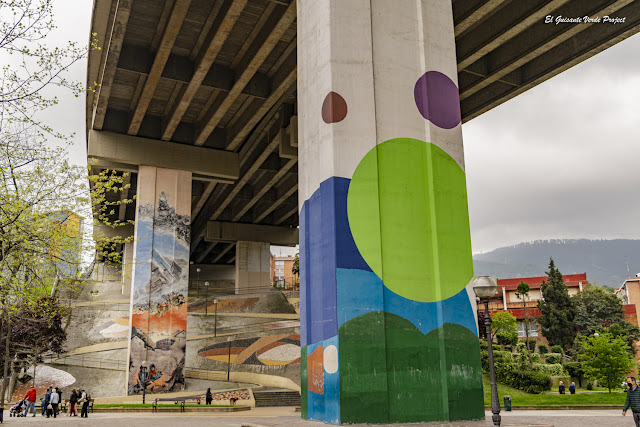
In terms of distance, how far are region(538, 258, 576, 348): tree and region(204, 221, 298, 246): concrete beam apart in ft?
89.0

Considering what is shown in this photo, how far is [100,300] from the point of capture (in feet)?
155

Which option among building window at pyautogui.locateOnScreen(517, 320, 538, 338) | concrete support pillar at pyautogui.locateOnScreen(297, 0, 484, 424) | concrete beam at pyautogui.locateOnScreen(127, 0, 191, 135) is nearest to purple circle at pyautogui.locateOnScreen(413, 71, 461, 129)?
concrete support pillar at pyautogui.locateOnScreen(297, 0, 484, 424)

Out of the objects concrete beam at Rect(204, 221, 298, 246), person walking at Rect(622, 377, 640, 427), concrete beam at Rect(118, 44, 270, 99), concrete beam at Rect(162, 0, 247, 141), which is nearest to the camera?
person walking at Rect(622, 377, 640, 427)

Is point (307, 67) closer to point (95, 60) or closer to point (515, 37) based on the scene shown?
point (515, 37)

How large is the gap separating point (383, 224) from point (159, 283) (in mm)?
19266

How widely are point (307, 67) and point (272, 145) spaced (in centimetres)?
1889

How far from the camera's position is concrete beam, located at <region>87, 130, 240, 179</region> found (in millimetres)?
26641

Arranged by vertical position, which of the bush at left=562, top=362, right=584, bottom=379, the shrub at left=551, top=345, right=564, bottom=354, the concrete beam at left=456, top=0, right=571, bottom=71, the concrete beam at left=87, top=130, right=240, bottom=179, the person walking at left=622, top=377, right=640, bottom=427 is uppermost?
the concrete beam at left=456, top=0, right=571, bottom=71

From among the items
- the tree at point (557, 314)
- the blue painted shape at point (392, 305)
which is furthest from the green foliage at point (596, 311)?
the blue painted shape at point (392, 305)

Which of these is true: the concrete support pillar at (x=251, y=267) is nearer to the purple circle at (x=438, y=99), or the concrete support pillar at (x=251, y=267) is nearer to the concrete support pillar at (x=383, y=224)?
the concrete support pillar at (x=383, y=224)

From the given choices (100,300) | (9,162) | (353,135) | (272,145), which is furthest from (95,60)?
(100,300)

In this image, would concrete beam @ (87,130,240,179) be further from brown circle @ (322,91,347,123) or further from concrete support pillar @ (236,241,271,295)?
brown circle @ (322,91,347,123)

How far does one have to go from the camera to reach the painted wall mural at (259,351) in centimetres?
3456

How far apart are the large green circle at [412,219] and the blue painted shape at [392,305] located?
130 mm
